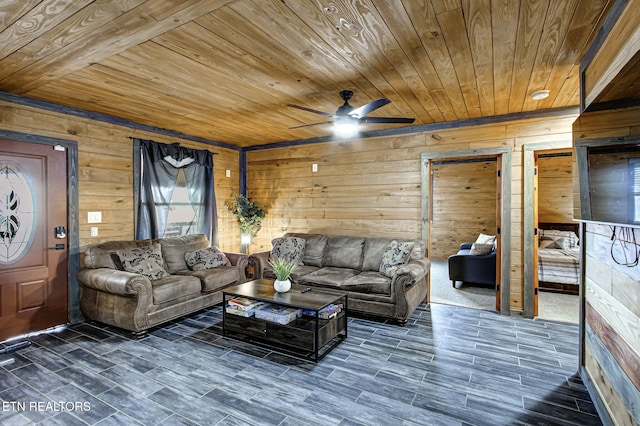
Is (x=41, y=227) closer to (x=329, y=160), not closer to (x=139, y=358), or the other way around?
(x=139, y=358)

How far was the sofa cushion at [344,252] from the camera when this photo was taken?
4.77m

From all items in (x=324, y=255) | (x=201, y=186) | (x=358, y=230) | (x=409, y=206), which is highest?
(x=201, y=186)

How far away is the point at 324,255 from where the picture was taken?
5.02 meters

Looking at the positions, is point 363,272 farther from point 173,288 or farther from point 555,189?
point 555,189

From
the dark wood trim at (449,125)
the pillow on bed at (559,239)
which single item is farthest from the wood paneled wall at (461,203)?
the dark wood trim at (449,125)

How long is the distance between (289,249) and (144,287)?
6.85ft

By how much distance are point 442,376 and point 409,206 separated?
8.32 ft

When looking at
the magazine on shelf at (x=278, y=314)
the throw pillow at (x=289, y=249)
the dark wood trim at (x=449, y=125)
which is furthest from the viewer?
the throw pillow at (x=289, y=249)

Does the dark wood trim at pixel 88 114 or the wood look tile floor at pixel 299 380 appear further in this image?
the dark wood trim at pixel 88 114

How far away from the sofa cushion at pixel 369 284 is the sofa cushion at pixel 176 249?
2211 mm

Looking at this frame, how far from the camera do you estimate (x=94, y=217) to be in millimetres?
4062

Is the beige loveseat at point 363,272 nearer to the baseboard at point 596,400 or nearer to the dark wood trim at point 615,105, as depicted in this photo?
the baseboard at point 596,400

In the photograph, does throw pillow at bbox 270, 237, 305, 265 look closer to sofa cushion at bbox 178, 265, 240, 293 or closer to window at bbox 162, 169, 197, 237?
sofa cushion at bbox 178, 265, 240, 293

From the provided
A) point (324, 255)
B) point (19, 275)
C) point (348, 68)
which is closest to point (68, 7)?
point (348, 68)
